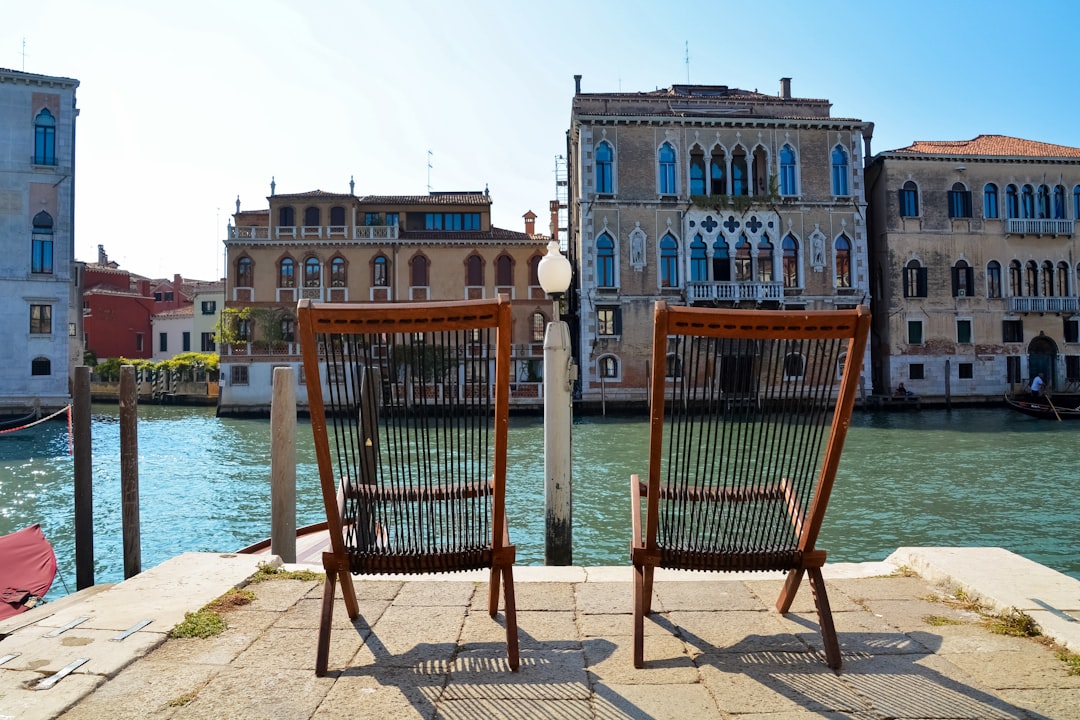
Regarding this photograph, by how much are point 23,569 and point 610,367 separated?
2197 centimetres

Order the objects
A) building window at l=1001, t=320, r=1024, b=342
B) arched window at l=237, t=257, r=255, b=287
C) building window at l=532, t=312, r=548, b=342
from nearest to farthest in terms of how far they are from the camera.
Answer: building window at l=1001, t=320, r=1024, b=342, arched window at l=237, t=257, r=255, b=287, building window at l=532, t=312, r=548, b=342

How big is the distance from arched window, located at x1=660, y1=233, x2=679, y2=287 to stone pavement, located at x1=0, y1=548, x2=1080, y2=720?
935 inches

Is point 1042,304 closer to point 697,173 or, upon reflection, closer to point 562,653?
point 697,173

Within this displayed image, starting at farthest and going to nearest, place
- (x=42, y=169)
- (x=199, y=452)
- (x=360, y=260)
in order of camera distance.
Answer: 1. (x=360, y=260)
2. (x=42, y=169)
3. (x=199, y=452)

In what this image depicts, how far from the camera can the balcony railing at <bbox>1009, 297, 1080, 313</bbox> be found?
27766mm

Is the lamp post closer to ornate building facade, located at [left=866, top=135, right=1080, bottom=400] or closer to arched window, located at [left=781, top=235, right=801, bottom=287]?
arched window, located at [left=781, top=235, right=801, bottom=287]

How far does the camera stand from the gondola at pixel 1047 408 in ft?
74.1

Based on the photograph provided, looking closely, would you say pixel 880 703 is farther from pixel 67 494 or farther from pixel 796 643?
pixel 67 494

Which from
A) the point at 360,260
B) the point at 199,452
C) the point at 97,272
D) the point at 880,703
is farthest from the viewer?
the point at 97,272

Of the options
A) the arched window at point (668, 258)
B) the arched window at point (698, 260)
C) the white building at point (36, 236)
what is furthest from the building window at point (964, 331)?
the white building at point (36, 236)

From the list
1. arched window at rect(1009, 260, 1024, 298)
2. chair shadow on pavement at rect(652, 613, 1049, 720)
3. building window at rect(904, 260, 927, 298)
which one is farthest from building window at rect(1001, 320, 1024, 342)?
chair shadow on pavement at rect(652, 613, 1049, 720)

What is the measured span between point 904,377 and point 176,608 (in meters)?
28.5

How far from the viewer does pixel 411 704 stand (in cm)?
231

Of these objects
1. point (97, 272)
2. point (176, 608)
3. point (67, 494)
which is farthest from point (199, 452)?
point (97, 272)
